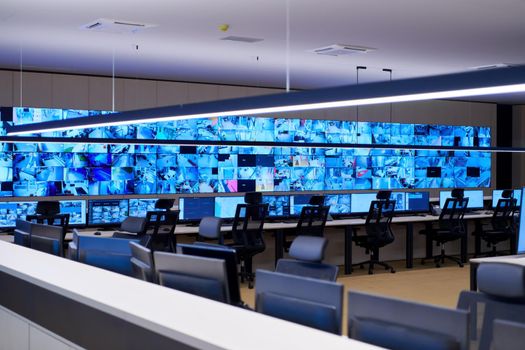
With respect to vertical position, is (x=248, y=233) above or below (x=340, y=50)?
below

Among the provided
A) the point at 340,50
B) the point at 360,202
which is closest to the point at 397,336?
the point at 340,50

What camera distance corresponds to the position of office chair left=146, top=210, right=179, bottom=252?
9141 millimetres

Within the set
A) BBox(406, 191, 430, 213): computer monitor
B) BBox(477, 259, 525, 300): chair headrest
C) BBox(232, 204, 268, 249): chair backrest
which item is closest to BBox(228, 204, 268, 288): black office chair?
BBox(232, 204, 268, 249): chair backrest

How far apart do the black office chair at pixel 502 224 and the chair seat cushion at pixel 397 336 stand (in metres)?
10.3

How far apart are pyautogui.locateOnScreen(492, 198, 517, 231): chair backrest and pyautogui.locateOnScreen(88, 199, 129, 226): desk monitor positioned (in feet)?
19.8

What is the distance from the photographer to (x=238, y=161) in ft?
39.2

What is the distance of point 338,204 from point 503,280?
8435 mm

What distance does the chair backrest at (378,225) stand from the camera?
11.1 meters

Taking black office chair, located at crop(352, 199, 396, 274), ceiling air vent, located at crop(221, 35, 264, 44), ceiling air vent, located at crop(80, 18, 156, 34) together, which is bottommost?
black office chair, located at crop(352, 199, 396, 274)

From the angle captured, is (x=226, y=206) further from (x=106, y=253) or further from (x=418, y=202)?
(x=106, y=253)

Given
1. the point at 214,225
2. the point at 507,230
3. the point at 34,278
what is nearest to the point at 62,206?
Answer: the point at 214,225

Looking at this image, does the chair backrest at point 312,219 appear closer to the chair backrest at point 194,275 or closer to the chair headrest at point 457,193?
the chair headrest at point 457,193

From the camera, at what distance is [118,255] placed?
4254 millimetres

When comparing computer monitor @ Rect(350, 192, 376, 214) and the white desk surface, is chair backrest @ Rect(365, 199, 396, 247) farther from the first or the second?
the white desk surface
